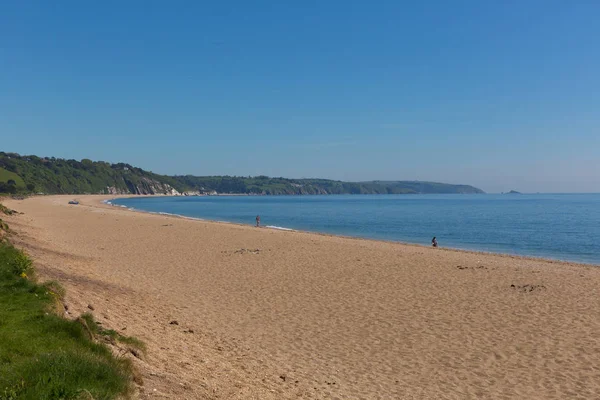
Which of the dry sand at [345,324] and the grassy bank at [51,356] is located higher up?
the grassy bank at [51,356]

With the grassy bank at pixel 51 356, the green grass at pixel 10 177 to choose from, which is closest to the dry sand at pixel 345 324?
the grassy bank at pixel 51 356

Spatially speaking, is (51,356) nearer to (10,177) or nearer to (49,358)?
(49,358)

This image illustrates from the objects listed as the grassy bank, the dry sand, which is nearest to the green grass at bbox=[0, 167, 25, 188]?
the dry sand

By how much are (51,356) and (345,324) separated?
9.11 m

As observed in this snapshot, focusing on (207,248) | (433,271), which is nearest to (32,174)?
(207,248)

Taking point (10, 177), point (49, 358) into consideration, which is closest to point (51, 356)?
point (49, 358)

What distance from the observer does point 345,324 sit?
14.0m

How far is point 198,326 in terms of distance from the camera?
13195 millimetres

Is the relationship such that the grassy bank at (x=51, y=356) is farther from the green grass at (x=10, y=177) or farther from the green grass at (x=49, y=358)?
the green grass at (x=10, y=177)

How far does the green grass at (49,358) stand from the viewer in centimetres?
552

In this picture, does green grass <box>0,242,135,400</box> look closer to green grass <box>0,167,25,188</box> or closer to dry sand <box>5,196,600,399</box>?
dry sand <box>5,196,600,399</box>

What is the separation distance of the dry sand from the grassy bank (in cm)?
82

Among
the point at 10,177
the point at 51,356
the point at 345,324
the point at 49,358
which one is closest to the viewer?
the point at 49,358

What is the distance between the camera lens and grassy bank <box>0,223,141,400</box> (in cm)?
554
